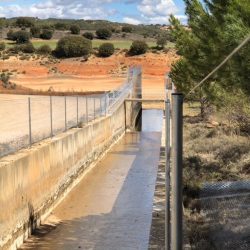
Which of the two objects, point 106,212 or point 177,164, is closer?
point 177,164

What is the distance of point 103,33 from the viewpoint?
384ft

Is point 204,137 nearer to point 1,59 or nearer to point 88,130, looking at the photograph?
point 88,130

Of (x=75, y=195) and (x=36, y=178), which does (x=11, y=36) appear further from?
(x=36, y=178)

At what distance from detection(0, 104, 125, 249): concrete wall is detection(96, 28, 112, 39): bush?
93.6m

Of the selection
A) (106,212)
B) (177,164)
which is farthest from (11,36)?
(177,164)

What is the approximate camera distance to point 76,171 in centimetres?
2138

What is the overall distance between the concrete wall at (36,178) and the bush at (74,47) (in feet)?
215

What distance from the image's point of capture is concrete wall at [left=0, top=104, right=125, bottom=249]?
12.0m

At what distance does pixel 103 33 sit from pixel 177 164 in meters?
115

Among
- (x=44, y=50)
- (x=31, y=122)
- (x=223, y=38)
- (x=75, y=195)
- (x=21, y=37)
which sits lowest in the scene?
(x=75, y=195)

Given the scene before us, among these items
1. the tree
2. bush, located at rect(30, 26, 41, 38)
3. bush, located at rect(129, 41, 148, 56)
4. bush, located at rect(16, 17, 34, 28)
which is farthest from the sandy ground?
the tree

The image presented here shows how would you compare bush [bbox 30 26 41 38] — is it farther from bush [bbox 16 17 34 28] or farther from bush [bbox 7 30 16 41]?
bush [bbox 16 17 34 28]

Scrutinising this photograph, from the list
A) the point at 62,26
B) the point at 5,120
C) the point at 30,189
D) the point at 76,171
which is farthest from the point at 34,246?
the point at 62,26

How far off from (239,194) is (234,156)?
27.4 ft
